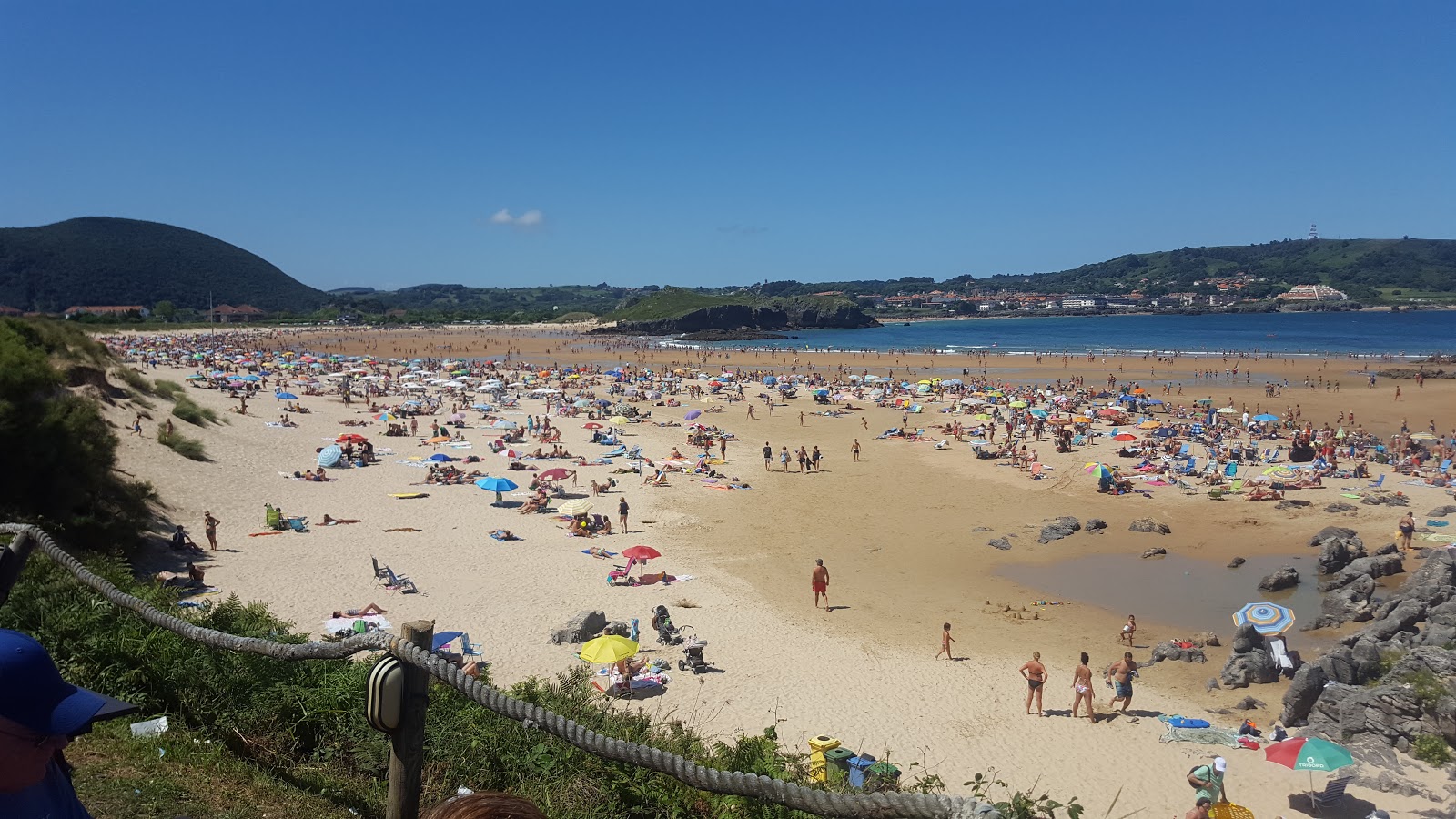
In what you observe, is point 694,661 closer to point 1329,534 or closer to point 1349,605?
point 1349,605

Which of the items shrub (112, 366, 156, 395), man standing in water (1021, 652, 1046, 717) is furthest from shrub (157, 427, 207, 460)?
man standing in water (1021, 652, 1046, 717)

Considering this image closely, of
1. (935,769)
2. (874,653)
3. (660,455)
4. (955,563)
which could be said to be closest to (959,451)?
(660,455)

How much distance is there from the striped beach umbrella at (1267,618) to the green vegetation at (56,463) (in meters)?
16.9

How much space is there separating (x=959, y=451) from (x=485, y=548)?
18.2 meters

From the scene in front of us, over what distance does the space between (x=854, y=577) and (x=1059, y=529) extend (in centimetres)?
616

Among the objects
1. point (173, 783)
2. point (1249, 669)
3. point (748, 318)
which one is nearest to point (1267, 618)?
point (1249, 669)

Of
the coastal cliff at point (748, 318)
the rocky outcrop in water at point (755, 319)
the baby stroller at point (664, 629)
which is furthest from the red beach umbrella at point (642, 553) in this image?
the rocky outcrop in water at point (755, 319)

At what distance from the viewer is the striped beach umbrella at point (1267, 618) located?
1234 centimetres

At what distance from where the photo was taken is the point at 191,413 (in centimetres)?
2545

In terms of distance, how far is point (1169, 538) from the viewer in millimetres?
19172

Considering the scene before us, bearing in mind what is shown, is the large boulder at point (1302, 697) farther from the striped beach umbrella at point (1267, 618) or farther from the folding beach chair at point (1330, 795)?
the folding beach chair at point (1330, 795)

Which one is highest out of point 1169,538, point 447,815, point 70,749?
point 447,815

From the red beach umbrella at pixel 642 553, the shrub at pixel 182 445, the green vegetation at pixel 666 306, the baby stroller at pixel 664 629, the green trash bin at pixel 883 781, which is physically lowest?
the baby stroller at pixel 664 629

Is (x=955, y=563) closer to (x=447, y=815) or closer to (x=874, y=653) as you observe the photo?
(x=874, y=653)
